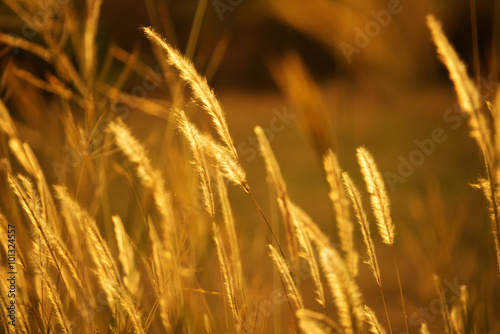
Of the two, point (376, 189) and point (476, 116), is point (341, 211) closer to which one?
point (376, 189)

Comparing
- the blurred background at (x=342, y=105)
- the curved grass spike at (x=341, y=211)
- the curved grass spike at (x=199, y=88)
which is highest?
the blurred background at (x=342, y=105)

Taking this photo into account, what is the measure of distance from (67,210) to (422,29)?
136 inches

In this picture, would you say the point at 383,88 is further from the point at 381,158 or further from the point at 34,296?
the point at 34,296

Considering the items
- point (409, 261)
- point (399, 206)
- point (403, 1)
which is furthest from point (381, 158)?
point (403, 1)

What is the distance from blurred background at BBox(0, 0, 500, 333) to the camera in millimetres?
1229

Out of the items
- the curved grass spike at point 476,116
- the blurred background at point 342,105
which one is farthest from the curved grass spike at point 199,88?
the curved grass spike at point 476,116

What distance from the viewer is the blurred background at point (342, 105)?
1229mm

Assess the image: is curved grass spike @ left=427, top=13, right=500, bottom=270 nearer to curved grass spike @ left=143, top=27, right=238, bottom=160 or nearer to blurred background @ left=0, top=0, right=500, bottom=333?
blurred background @ left=0, top=0, right=500, bottom=333

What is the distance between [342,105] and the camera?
8.27ft

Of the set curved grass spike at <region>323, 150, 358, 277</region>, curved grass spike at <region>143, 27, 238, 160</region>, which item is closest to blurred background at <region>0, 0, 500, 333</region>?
curved grass spike at <region>323, 150, 358, 277</region>

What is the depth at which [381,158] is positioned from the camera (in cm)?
276

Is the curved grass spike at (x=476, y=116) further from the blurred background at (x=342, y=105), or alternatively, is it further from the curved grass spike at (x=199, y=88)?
the curved grass spike at (x=199, y=88)

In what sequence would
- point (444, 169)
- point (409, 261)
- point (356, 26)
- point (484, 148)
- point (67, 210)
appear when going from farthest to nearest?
point (356, 26) < point (444, 169) < point (409, 261) < point (67, 210) < point (484, 148)

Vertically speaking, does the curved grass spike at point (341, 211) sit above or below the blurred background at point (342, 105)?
below
